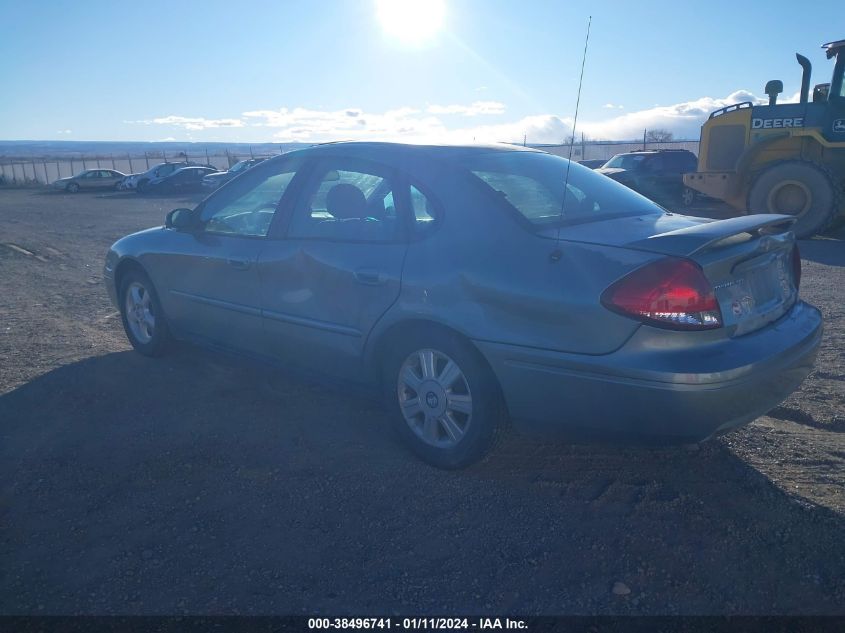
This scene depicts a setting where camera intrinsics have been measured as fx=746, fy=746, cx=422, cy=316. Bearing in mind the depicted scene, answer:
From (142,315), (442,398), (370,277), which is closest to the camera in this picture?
(442,398)

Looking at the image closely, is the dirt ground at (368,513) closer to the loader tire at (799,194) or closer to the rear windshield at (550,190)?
the rear windshield at (550,190)

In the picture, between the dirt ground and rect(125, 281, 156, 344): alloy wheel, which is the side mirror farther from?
the dirt ground

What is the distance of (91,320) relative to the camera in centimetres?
748

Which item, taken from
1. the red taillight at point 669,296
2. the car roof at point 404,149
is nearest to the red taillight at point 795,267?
the red taillight at point 669,296

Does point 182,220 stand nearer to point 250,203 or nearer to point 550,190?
point 250,203

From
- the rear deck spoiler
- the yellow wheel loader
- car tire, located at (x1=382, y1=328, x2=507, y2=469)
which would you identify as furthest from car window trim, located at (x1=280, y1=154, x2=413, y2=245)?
the yellow wheel loader

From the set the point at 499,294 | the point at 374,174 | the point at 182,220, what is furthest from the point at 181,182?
the point at 499,294

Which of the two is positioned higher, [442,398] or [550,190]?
[550,190]

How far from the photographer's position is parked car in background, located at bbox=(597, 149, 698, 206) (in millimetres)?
21078

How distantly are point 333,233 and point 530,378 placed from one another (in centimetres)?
156

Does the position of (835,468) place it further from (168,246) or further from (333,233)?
(168,246)

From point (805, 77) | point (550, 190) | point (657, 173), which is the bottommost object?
point (657, 173)

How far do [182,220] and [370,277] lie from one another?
6.51ft

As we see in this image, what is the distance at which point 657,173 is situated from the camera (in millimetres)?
21500
